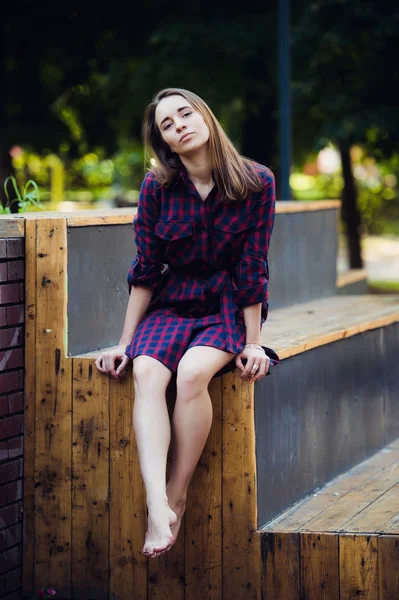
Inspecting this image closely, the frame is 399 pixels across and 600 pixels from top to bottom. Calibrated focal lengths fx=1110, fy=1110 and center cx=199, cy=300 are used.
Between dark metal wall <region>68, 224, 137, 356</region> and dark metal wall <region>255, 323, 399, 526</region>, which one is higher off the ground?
dark metal wall <region>68, 224, 137, 356</region>

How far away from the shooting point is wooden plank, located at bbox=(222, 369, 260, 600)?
410 centimetres

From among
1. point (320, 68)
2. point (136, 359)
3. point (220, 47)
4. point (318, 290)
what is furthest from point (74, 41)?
point (136, 359)

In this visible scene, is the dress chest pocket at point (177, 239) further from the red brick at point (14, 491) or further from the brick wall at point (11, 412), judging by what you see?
the red brick at point (14, 491)

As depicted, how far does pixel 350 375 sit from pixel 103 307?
136cm

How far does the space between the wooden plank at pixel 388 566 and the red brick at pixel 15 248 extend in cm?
174

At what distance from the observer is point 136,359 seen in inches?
158

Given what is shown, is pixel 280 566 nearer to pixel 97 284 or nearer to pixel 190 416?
pixel 190 416

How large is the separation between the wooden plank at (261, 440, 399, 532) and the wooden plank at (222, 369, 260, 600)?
9cm

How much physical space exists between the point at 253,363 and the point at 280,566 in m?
0.76

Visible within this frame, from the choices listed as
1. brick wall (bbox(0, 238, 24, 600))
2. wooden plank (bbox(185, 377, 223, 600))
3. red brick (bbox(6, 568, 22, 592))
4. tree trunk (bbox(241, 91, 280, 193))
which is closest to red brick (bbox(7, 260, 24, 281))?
brick wall (bbox(0, 238, 24, 600))

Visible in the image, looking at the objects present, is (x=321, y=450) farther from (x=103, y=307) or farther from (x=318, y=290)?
(x=318, y=290)

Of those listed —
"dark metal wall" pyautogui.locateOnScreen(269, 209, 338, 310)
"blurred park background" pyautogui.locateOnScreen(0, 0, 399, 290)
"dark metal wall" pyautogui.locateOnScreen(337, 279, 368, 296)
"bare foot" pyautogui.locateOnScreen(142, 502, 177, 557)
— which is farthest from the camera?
"blurred park background" pyautogui.locateOnScreen(0, 0, 399, 290)

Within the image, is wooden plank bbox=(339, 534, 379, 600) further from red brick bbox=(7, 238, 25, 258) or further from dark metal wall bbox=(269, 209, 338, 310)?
dark metal wall bbox=(269, 209, 338, 310)

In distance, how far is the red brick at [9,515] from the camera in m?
4.30
